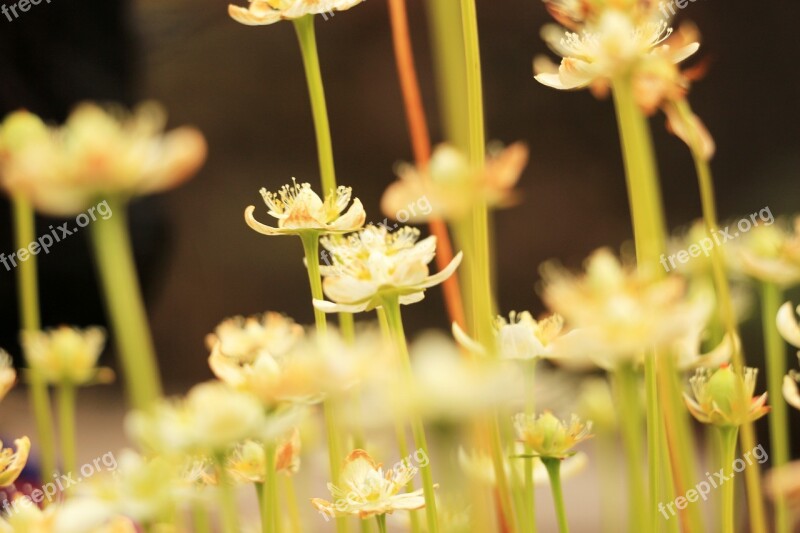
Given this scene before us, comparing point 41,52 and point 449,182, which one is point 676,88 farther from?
point 41,52

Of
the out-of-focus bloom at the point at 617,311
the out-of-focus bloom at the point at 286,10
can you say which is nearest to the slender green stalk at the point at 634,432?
the out-of-focus bloom at the point at 617,311

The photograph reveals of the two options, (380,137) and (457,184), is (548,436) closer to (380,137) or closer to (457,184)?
(457,184)

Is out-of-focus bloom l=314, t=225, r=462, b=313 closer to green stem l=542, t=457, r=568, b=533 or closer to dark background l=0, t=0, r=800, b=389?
green stem l=542, t=457, r=568, b=533

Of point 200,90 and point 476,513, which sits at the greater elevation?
point 200,90

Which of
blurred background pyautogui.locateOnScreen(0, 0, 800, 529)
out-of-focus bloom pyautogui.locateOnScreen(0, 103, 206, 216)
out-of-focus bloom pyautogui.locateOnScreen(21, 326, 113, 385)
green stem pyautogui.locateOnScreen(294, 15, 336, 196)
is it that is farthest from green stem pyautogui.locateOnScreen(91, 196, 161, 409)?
blurred background pyautogui.locateOnScreen(0, 0, 800, 529)

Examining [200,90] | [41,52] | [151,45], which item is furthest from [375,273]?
[200,90]

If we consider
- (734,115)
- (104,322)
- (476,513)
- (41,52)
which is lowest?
(476,513)
